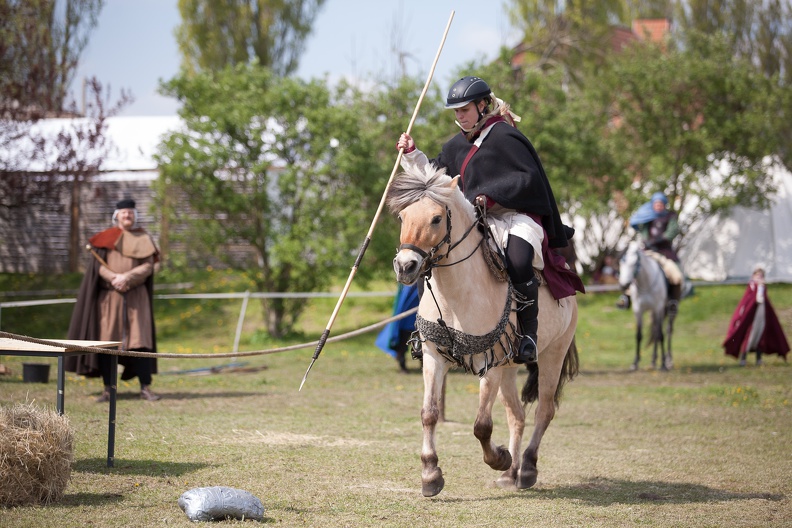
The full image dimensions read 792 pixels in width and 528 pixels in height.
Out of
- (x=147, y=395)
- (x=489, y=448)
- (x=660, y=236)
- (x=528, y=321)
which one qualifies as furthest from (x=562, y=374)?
(x=660, y=236)

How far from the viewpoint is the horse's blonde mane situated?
5469mm

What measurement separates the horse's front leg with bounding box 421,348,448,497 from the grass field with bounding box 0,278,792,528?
19 cm

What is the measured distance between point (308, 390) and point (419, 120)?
11070 millimetres

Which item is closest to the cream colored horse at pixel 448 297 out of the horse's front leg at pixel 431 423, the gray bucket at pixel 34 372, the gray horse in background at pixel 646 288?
the horse's front leg at pixel 431 423

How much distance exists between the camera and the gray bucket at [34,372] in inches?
403

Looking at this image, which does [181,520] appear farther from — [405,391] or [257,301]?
[257,301]

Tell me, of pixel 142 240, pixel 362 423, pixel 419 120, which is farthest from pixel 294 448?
pixel 419 120

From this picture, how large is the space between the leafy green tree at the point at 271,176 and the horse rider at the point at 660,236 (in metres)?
5.34

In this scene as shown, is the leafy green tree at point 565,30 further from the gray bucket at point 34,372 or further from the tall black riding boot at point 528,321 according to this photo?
the tall black riding boot at point 528,321

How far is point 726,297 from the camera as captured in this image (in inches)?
857

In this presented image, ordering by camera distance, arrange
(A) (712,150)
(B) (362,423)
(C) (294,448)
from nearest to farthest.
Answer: (C) (294,448) < (B) (362,423) < (A) (712,150)

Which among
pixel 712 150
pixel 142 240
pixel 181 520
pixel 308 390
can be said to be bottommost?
pixel 308 390

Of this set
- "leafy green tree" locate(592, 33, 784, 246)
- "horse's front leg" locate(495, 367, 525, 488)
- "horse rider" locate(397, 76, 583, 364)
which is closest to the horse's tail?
"horse's front leg" locate(495, 367, 525, 488)

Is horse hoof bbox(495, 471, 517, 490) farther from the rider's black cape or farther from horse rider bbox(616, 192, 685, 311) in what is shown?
horse rider bbox(616, 192, 685, 311)
